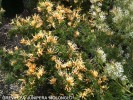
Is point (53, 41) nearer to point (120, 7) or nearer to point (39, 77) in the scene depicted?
point (39, 77)

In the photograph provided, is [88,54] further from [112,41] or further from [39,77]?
[39,77]

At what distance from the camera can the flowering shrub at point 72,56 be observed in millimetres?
4902

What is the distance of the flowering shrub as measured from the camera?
490 cm

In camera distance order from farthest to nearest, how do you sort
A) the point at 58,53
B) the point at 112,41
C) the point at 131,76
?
the point at 112,41
the point at 131,76
the point at 58,53

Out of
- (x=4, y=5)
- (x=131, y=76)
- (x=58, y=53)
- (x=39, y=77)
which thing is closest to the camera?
(x=39, y=77)

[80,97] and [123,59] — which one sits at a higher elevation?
[123,59]

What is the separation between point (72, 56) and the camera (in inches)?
204

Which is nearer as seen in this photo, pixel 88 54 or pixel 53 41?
pixel 53 41

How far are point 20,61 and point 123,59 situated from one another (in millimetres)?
1795

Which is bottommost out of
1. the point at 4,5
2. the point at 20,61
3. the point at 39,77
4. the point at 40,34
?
the point at 39,77

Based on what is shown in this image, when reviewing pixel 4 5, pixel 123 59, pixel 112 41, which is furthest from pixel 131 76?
pixel 4 5

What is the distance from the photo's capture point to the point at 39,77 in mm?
4801

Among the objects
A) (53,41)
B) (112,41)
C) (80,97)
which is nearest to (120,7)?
(112,41)

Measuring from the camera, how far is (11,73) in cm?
530
